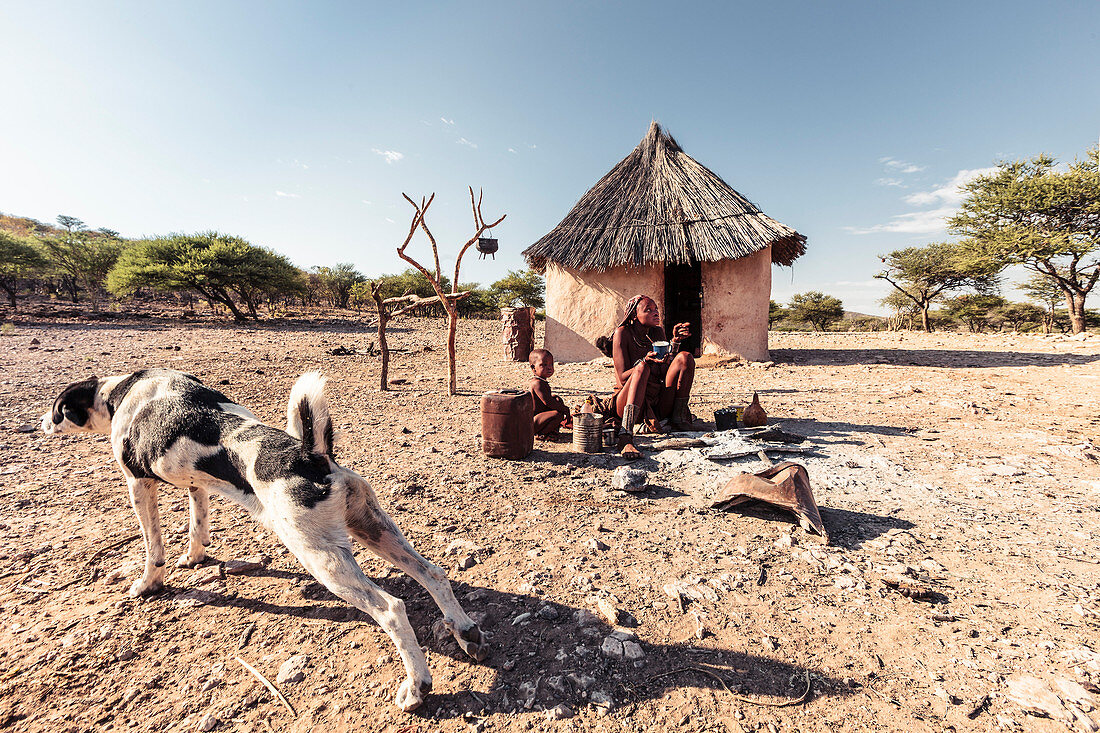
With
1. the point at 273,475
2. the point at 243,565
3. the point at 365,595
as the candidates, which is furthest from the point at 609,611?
the point at 243,565

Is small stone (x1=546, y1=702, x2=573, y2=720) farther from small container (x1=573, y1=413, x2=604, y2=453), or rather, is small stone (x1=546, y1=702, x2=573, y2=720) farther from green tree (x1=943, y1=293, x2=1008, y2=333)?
green tree (x1=943, y1=293, x2=1008, y2=333)

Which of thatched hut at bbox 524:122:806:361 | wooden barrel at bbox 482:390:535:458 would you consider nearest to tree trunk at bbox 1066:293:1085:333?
thatched hut at bbox 524:122:806:361

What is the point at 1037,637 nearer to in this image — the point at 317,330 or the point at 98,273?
the point at 317,330

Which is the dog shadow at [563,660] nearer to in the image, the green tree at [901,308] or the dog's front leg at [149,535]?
the dog's front leg at [149,535]

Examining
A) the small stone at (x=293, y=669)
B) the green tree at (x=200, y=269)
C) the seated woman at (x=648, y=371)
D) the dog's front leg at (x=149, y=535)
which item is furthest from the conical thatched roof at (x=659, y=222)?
the green tree at (x=200, y=269)

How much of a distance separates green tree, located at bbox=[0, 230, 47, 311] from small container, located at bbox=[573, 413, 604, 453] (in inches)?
1185

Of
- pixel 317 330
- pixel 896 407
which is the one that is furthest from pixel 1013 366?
pixel 317 330

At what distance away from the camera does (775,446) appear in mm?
4355

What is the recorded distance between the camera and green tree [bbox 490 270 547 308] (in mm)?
27609

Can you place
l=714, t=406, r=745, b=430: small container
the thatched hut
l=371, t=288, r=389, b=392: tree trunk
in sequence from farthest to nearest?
the thatched hut, l=371, t=288, r=389, b=392: tree trunk, l=714, t=406, r=745, b=430: small container

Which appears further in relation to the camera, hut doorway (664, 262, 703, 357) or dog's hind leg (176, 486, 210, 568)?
hut doorway (664, 262, 703, 357)

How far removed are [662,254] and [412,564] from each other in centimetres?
913

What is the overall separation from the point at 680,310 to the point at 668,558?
1190cm

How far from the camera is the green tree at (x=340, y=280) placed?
32469 millimetres
